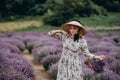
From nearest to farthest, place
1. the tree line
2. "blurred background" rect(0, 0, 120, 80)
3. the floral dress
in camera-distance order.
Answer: the floral dress → "blurred background" rect(0, 0, 120, 80) → the tree line

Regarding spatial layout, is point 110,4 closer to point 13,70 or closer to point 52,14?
point 52,14

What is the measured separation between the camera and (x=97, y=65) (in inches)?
380

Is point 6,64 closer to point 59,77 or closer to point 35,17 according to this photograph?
point 59,77

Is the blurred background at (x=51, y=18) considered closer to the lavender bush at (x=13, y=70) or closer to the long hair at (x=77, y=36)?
the lavender bush at (x=13, y=70)

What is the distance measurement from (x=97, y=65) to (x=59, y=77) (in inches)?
99.0

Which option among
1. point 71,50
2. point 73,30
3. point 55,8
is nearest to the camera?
point 73,30

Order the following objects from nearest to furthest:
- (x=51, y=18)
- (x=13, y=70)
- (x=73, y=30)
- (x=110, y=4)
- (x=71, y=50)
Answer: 1. (x=73, y=30)
2. (x=71, y=50)
3. (x=13, y=70)
4. (x=51, y=18)
5. (x=110, y=4)

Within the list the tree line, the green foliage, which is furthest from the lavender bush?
the green foliage

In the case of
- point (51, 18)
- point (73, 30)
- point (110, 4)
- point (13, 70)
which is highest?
point (73, 30)

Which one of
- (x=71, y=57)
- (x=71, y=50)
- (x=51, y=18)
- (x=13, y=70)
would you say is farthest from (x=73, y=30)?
(x=51, y=18)

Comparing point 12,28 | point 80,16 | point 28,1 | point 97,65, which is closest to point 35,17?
point 28,1

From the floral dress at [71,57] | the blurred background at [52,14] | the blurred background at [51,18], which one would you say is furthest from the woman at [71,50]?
the blurred background at [52,14]

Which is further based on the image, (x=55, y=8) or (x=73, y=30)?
(x=55, y=8)

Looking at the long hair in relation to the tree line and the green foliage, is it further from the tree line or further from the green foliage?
the green foliage
